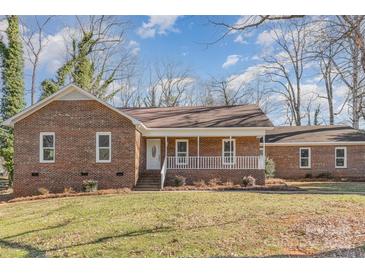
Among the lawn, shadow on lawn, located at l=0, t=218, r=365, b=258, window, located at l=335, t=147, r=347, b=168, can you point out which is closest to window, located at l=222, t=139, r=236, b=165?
the lawn

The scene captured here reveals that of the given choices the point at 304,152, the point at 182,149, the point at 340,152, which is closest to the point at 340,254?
the point at 182,149

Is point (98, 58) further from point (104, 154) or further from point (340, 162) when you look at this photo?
point (340, 162)

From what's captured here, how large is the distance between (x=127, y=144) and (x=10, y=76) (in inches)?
434

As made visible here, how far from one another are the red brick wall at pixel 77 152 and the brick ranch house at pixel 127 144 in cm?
4

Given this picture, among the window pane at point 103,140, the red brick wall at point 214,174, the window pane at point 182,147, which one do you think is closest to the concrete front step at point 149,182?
the red brick wall at point 214,174

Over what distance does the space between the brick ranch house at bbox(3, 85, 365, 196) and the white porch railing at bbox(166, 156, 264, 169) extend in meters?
0.05

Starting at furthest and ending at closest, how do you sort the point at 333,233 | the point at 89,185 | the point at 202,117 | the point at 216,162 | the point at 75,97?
1. the point at 202,117
2. the point at 216,162
3. the point at 75,97
4. the point at 89,185
5. the point at 333,233

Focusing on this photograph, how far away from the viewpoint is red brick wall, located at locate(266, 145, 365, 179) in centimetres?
2255

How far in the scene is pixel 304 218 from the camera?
9.31m

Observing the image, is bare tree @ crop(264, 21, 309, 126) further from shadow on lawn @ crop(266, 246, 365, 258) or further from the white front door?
shadow on lawn @ crop(266, 246, 365, 258)

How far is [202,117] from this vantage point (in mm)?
19828
